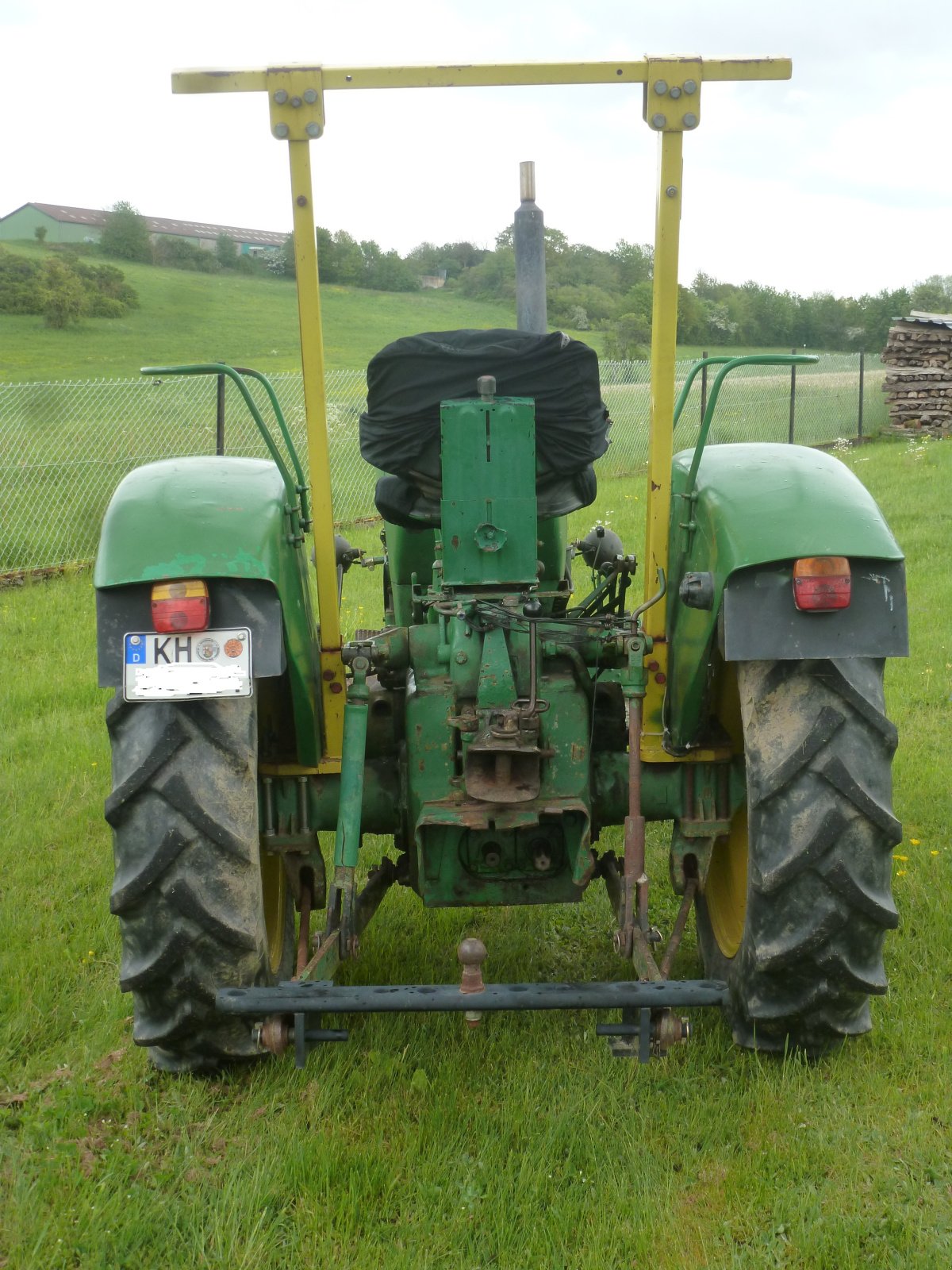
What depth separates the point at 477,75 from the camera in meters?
2.99

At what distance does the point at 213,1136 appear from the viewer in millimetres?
3004

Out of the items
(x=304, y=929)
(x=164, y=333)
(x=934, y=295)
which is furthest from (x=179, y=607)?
(x=934, y=295)

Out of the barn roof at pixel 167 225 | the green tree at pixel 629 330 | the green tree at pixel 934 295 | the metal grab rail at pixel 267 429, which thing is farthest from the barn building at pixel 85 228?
the green tree at pixel 934 295

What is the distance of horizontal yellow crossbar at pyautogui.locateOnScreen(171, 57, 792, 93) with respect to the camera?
9.63 feet

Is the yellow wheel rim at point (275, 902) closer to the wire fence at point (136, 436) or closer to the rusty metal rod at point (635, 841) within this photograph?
the rusty metal rod at point (635, 841)

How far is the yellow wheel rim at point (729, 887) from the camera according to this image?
3545 millimetres

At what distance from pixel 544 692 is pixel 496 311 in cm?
248

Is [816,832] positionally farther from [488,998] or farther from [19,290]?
[19,290]

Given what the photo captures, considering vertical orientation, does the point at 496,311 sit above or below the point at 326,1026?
above

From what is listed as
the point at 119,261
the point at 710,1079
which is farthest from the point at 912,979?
the point at 119,261

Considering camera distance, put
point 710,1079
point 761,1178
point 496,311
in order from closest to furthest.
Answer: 1. point 761,1178
2. point 710,1079
3. point 496,311

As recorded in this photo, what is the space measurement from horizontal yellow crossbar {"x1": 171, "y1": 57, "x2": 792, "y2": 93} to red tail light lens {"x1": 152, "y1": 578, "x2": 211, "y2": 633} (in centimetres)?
122

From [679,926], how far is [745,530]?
1.15m

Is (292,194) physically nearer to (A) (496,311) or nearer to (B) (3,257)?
(A) (496,311)
